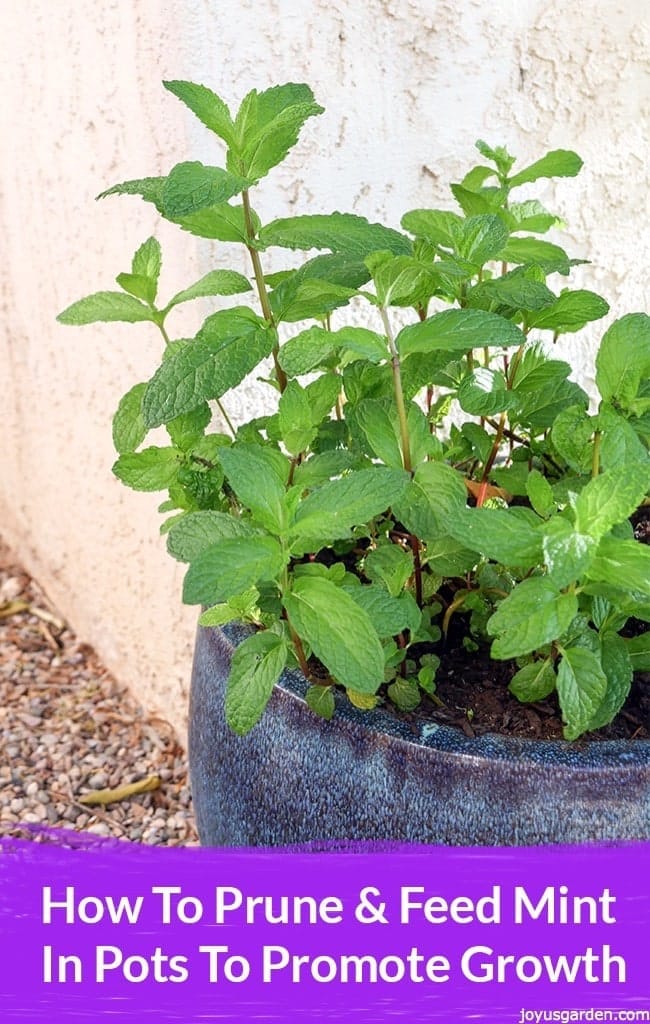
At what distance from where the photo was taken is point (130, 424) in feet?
3.22

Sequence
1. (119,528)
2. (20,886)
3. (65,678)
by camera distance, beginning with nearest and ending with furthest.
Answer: (20,886)
(119,528)
(65,678)

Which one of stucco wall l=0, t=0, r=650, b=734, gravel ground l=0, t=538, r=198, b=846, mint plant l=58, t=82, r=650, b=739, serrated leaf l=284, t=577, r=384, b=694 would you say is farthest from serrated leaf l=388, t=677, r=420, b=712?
gravel ground l=0, t=538, r=198, b=846

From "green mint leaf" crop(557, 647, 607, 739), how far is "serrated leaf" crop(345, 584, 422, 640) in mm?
109

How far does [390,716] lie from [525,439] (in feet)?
1.09

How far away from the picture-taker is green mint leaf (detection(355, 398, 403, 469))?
2.87 ft

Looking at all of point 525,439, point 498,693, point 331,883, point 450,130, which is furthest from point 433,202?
point 331,883

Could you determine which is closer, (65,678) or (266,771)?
(266,771)

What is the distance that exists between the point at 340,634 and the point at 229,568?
81mm

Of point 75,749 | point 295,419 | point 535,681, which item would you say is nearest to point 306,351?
point 295,419

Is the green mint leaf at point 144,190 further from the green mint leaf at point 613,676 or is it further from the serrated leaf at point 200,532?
the green mint leaf at point 613,676

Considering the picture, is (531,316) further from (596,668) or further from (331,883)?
(331,883)

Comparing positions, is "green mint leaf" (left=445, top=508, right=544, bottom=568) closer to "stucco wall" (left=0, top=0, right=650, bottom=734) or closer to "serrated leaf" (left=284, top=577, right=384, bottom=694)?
"serrated leaf" (left=284, top=577, right=384, bottom=694)

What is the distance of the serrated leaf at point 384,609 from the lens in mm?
835

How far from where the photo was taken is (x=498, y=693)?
0.94 metres
